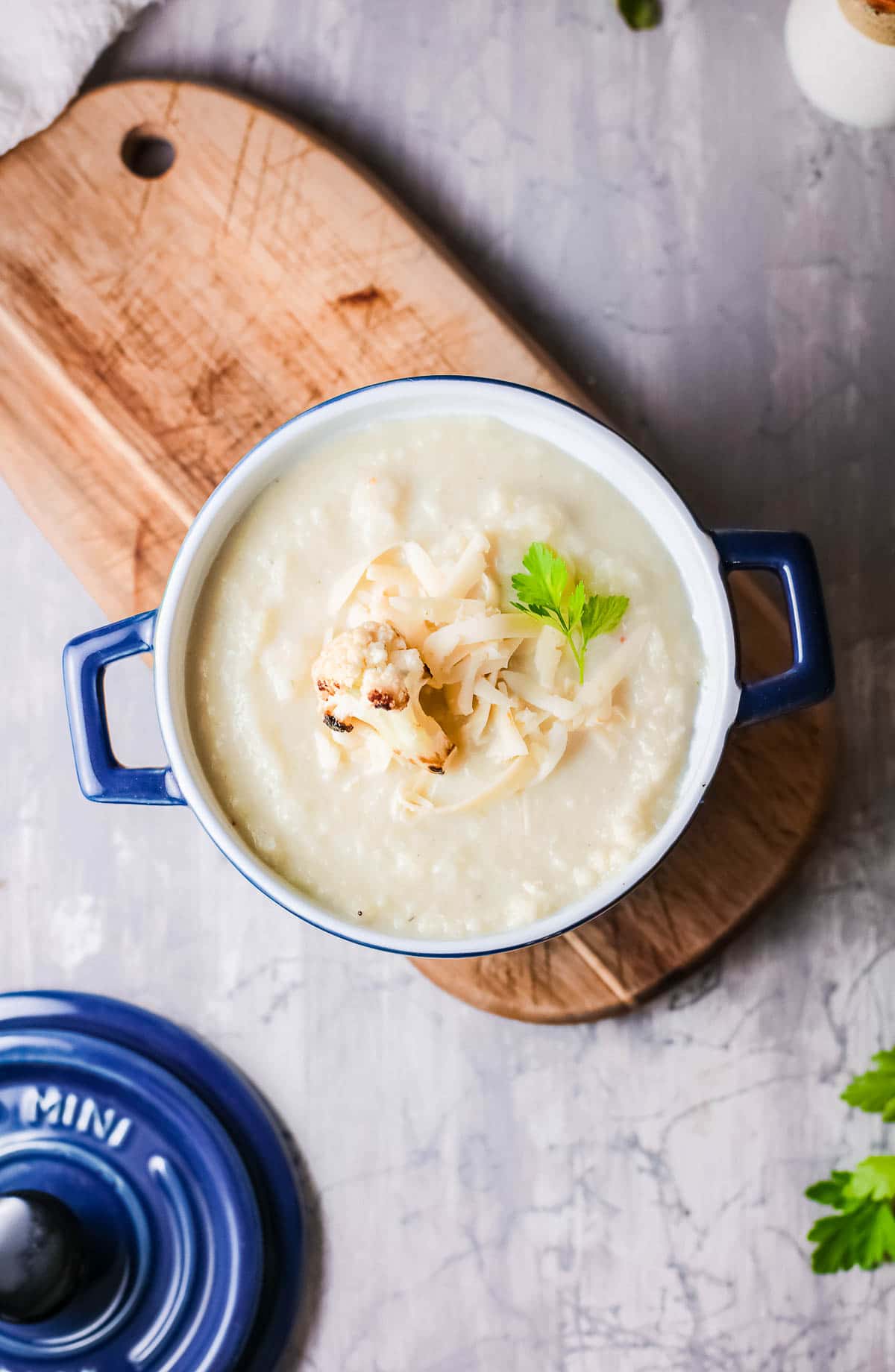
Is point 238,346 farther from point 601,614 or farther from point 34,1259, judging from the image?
point 34,1259

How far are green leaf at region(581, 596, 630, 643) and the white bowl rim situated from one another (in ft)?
0.32

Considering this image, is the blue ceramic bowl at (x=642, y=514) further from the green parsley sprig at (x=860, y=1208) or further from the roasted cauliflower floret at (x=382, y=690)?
the green parsley sprig at (x=860, y=1208)

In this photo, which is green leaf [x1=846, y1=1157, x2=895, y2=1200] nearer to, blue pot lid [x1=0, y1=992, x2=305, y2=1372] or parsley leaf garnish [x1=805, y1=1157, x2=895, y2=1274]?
parsley leaf garnish [x1=805, y1=1157, x2=895, y2=1274]

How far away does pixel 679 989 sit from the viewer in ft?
4.75

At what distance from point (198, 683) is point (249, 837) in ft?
0.54

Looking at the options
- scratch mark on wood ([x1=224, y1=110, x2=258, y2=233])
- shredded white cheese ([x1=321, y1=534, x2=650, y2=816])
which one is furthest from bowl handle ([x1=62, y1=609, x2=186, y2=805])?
scratch mark on wood ([x1=224, y1=110, x2=258, y2=233])

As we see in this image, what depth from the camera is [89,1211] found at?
1.46m

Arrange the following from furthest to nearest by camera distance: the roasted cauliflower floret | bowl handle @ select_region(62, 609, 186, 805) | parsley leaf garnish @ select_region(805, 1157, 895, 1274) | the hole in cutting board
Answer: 1. the hole in cutting board
2. parsley leaf garnish @ select_region(805, 1157, 895, 1274)
3. bowl handle @ select_region(62, 609, 186, 805)
4. the roasted cauliflower floret

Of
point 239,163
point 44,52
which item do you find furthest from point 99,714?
point 44,52

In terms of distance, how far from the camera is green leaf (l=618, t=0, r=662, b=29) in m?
A: 1.49

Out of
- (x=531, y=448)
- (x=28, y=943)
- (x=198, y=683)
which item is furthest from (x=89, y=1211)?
(x=531, y=448)

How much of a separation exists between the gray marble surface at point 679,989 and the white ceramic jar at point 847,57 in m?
0.03

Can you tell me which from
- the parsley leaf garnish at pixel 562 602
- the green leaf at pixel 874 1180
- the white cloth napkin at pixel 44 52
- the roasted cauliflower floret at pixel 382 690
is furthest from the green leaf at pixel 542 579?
the white cloth napkin at pixel 44 52

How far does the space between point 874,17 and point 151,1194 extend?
5.47 ft
